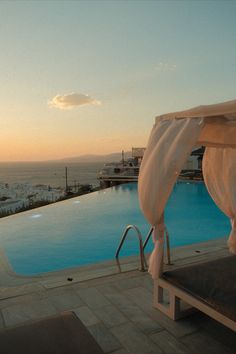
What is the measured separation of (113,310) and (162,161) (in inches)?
71.1

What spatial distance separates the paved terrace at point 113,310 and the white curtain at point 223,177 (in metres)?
1.24

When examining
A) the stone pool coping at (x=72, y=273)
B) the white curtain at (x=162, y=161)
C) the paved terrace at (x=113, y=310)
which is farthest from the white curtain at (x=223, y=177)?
the white curtain at (x=162, y=161)

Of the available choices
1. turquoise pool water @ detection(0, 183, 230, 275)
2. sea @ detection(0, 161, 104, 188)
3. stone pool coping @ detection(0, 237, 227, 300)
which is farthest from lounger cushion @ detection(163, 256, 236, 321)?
sea @ detection(0, 161, 104, 188)

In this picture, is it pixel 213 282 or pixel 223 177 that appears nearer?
pixel 213 282

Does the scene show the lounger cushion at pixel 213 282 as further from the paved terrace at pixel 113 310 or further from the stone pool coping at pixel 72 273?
the stone pool coping at pixel 72 273

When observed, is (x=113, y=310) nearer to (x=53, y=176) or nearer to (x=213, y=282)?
(x=213, y=282)

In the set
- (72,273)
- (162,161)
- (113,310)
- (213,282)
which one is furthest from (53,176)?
(213,282)

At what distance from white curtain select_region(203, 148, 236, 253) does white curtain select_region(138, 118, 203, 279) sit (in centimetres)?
141

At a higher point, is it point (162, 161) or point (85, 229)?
point (162, 161)

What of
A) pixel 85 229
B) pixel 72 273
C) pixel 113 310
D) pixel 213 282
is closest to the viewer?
pixel 213 282

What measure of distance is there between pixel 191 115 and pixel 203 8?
6150mm

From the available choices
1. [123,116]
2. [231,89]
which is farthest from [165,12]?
[123,116]

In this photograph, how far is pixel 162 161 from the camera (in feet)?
10.1

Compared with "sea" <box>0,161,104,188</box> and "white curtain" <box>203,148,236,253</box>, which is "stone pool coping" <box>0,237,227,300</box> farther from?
"sea" <box>0,161,104,188</box>
